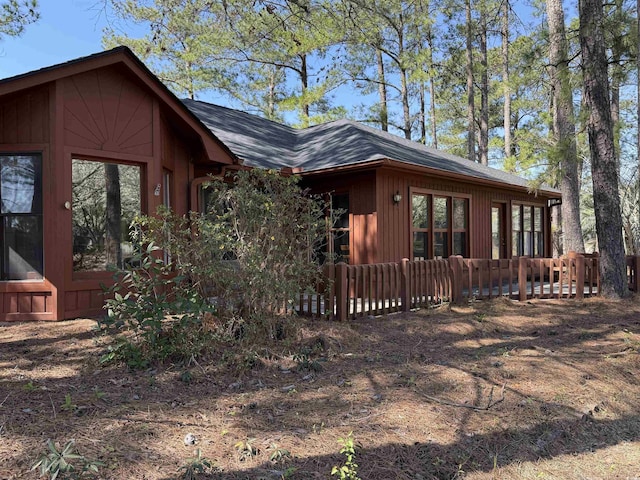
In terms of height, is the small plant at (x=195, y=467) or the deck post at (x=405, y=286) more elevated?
the deck post at (x=405, y=286)

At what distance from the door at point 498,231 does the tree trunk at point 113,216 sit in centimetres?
933

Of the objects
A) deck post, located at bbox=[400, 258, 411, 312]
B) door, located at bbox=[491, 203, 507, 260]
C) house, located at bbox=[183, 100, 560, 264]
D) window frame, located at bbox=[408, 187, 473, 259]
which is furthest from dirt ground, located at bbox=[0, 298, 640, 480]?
door, located at bbox=[491, 203, 507, 260]

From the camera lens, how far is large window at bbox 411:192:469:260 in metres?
9.86

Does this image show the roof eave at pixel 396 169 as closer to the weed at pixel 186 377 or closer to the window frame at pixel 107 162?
the window frame at pixel 107 162

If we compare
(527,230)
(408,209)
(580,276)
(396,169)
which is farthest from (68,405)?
(527,230)

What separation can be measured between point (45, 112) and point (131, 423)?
196 inches

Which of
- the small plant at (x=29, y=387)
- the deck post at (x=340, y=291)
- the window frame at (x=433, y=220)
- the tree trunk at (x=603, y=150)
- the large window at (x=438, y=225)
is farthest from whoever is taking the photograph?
the large window at (x=438, y=225)

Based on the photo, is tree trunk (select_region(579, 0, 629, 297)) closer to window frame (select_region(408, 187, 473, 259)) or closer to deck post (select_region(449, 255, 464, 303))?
window frame (select_region(408, 187, 473, 259))

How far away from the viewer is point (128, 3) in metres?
6.61

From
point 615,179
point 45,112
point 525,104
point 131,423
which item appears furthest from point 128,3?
point 525,104

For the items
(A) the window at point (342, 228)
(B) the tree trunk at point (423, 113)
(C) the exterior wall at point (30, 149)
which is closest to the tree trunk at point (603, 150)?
(A) the window at point (342, 228)

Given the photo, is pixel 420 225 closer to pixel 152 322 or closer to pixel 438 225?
pixel 438 225

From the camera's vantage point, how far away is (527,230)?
45.5 feet

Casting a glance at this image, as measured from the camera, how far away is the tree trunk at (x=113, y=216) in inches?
264
